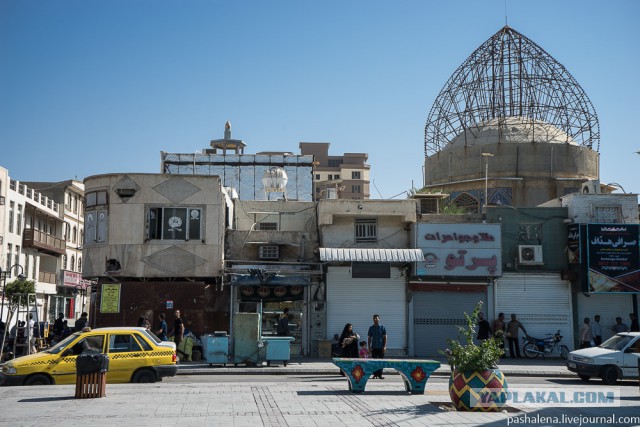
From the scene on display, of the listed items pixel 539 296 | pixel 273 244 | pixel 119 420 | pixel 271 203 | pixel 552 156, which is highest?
pixel 552 156

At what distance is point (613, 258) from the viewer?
27.8 meters

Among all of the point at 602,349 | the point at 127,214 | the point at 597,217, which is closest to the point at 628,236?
the point at 597,217

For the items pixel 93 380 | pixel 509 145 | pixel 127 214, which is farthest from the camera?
pixel 509 145

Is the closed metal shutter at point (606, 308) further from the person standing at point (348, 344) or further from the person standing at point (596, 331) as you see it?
the person standing at point (348, 344)

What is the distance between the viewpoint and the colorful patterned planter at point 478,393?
12.5 meters

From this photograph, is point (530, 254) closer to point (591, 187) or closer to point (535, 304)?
point (535, 304)

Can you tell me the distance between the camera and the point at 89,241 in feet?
90.6

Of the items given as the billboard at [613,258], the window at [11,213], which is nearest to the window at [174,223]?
the billboard at [613,258]

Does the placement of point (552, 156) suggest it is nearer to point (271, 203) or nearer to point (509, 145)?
point (509, 145)

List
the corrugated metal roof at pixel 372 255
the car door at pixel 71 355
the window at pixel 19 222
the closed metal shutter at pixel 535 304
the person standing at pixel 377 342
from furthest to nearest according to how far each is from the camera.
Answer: the window at pixel 19 222 → the closed metal shutter at pixel 535 304 → the corrugated metal roof at pixel 372 255 → the person standing at pixel 377 342 → the car door at pixel 71 355

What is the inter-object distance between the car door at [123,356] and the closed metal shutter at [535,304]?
1541 cm

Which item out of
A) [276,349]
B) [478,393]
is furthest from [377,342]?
[478,393]

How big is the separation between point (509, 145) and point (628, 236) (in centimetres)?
1305

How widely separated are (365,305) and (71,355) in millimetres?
12919
